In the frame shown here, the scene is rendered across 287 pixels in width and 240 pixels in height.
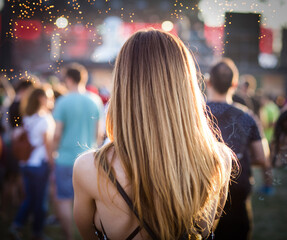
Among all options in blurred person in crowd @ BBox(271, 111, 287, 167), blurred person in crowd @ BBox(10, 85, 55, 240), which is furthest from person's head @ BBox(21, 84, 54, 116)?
blurred person in crowd @ BBox(271, 111, 287, 167)

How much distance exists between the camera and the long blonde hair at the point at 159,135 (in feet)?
3.52

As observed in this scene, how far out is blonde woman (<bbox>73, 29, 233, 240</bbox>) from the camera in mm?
1075

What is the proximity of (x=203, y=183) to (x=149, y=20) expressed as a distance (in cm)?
173

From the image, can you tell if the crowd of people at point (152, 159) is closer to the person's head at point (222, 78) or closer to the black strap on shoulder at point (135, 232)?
the black strap on shoulder at point (135, 232)

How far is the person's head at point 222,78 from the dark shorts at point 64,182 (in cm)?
187

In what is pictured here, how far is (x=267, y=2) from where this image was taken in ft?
5.79

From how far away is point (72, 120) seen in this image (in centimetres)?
319

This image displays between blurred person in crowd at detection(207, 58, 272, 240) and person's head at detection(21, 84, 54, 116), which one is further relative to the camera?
person's head at detection(21, 84, 54, 116)

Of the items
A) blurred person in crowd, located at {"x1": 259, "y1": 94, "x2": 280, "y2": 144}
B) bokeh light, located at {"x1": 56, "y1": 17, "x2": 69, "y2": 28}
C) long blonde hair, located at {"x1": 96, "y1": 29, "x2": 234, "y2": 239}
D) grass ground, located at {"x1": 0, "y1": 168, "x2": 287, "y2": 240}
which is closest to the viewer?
long blonde hair, located at {"x1": 96, "y1": 29, "x2": 234, "y2": 239}

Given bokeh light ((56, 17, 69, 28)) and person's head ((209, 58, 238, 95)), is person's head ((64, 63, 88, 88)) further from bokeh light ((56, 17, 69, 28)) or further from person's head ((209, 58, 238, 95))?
person's head ((209, 58, 238, 95))

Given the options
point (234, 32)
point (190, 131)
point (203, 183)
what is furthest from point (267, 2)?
point (203, 183)

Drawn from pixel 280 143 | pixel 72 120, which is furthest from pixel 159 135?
pixel 72 120

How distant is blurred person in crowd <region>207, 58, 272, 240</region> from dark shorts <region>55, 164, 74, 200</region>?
1735 millimetres

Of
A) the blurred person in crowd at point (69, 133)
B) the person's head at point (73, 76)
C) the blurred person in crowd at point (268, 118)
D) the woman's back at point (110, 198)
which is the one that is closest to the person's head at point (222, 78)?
the woman's back at point (110, 198)
